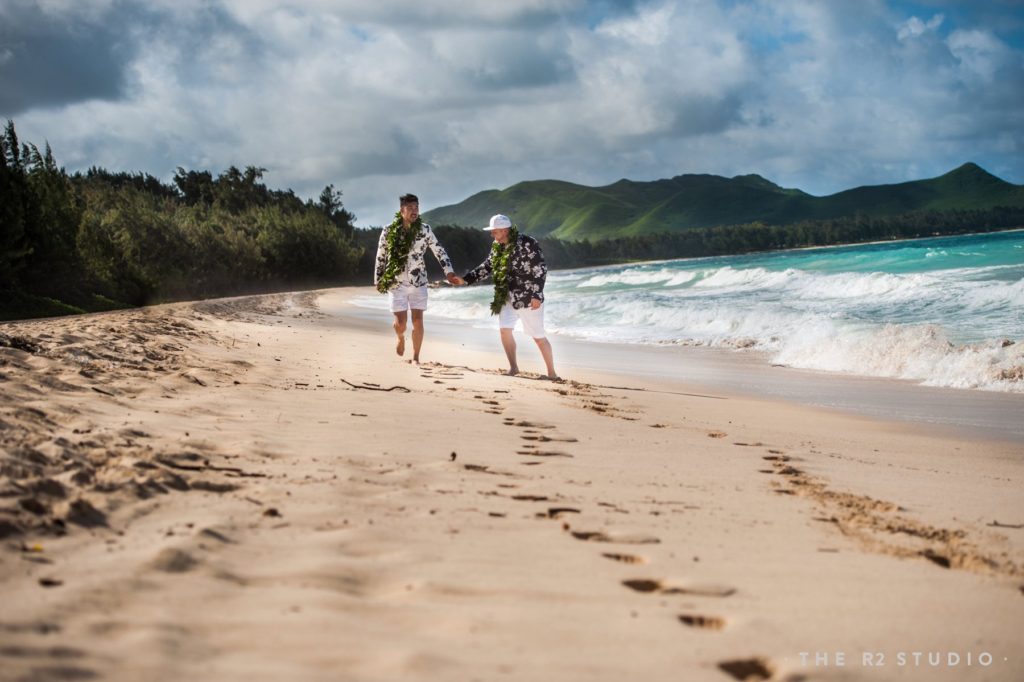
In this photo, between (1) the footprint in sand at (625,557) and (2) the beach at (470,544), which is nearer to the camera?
(2) the beach at (470,544)

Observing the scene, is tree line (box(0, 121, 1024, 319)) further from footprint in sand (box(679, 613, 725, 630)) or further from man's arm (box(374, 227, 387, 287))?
footprint in sand (box(679, 613, 725, 630))

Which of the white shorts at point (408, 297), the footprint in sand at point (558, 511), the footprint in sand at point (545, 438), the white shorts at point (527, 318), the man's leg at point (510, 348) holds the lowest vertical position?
the footprint in sand at point (558, 511)

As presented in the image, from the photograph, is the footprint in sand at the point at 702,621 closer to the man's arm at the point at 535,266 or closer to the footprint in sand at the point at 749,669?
the footprint in sand at the point at 749,669

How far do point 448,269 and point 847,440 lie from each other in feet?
18.4

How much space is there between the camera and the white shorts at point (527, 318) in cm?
1007

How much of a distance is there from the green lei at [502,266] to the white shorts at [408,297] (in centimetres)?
143

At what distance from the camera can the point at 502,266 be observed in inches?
398

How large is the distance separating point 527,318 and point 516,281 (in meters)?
0.47

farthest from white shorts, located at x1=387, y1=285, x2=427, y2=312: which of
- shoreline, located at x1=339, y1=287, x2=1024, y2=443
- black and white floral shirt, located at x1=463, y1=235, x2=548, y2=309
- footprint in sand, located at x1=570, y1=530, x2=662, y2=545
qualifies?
footprint in sand, located at x1=570, y1=530, x2=662, y2=545

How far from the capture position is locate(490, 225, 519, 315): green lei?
10.1 m

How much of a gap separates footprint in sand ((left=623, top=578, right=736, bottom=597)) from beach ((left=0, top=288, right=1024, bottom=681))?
1 centimetres

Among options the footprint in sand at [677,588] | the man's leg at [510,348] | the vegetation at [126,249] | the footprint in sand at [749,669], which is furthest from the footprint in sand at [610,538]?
the vegetation at [126,249]

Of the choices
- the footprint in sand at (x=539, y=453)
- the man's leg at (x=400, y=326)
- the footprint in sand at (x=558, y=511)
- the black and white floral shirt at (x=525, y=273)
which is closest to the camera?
the footprint in sand at (x=558, y=511)

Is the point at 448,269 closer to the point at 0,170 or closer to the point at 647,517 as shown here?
the point at 647,517
